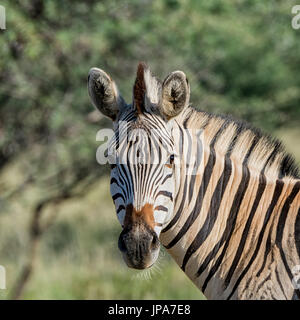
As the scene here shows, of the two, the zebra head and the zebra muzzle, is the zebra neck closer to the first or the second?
the zebra head

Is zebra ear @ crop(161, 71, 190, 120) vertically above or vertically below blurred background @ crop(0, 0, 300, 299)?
below

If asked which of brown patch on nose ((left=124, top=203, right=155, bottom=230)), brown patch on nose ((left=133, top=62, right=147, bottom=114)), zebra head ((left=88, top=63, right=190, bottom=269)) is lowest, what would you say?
brown patch on nose ((left=124, top=203, right=155, bottom=230))

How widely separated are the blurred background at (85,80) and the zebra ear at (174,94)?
198 inches

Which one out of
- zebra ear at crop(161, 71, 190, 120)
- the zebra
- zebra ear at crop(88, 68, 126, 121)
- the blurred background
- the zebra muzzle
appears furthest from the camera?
the blurred background

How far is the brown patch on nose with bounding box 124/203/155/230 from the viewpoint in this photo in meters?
4.44

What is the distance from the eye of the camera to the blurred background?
1109cm

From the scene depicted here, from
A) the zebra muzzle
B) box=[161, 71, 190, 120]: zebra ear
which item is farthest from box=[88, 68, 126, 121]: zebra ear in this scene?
the zebra muzzle

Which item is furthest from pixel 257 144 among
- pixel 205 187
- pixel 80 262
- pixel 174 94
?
pixel 80 262

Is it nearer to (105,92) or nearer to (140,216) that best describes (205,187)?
(140,216)

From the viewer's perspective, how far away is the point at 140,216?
176 inches

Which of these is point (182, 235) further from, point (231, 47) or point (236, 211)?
point (231, 47)

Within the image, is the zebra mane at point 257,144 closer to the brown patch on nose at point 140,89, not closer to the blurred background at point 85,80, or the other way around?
the brown patch on nose at point 140,89

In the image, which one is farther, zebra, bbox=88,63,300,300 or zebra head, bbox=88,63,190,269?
zebra, bbox=88,63,300,300

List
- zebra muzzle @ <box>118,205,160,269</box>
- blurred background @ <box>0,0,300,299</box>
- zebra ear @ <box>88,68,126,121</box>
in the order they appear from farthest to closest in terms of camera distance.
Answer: blurred background @ <box>0,0,300,299</box> < zebra ear @ <box>88,68,126,121</box> < zebra muzzle @ <box>118,205,160,269</box>
